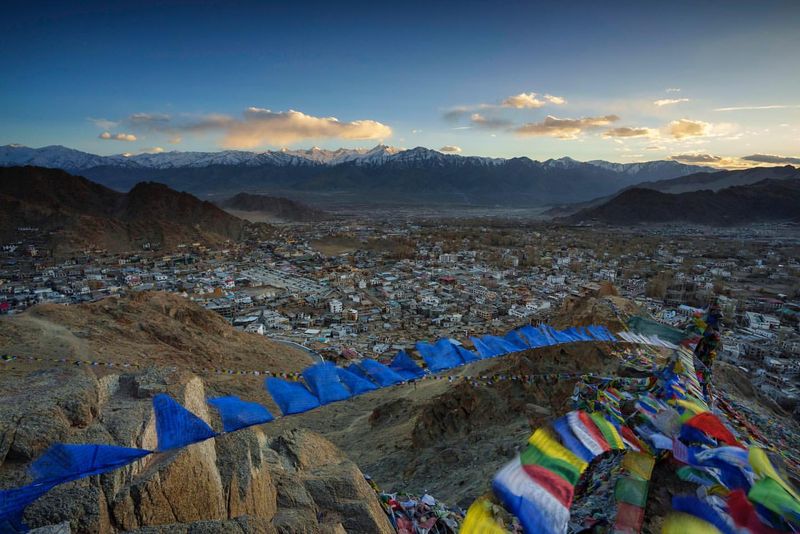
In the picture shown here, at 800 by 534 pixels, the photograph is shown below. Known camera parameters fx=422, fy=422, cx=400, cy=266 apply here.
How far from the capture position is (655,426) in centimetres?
631

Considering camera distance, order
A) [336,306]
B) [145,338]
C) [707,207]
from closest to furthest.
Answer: [145,338] < [336,306] < [707,207]

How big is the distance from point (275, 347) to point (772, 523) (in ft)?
67.8

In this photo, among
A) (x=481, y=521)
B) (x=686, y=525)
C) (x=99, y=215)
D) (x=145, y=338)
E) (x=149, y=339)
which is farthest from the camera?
(x=99, y=215)

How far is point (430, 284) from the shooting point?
3931 centimetres

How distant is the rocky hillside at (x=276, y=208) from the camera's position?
109125mm

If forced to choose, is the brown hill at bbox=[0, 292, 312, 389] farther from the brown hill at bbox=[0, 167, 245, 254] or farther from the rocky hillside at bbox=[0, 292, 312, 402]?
the brown hill at bbox=[0, 167, 245, 254]

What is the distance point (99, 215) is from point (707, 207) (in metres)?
127

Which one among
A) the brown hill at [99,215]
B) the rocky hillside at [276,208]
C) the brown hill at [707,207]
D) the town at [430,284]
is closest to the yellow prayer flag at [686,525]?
the town at [430,284]

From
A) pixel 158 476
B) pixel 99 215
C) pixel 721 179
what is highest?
pixel 721 179

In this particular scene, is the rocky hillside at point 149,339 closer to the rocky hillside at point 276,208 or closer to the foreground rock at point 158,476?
the foreground rock at point 158,476

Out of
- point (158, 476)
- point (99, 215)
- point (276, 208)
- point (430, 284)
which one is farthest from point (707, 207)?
point (99, 215)

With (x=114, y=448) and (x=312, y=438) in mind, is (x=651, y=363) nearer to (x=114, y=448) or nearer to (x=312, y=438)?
(x=312, y=438)

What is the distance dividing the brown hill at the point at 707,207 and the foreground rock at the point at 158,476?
108 metres

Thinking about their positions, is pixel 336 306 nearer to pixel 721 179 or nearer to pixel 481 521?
pixel 481 521
